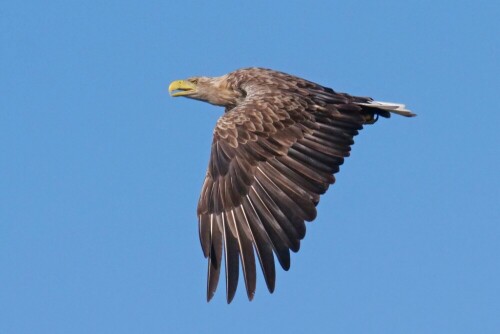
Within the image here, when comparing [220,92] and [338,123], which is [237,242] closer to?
[338,123]

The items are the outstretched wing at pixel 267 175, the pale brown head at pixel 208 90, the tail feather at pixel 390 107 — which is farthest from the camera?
the pale brown head at pixel 208 90

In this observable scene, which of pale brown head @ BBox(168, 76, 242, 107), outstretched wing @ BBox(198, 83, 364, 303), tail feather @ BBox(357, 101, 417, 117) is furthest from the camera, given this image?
pale brown head @ BBox(168, 76, 242, 107)

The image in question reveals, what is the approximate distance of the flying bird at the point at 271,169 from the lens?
1212 cm

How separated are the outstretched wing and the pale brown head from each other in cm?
176

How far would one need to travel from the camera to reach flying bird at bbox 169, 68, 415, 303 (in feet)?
39.8

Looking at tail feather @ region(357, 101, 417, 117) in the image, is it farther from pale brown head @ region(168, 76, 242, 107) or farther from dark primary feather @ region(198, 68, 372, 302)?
pale brown head @ region(168, 76, 242, 107)

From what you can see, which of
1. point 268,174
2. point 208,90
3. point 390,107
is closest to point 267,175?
point 268,174

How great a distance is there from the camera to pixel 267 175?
12836 millimetres

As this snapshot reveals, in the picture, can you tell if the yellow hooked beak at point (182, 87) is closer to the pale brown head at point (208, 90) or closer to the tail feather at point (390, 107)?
the pale brown head at point (208, 90)

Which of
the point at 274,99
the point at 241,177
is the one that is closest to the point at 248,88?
the point at 274,99

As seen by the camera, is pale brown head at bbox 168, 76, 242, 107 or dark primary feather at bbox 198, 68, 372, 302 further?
pale brown head at bbox 168, 76, 242, 107

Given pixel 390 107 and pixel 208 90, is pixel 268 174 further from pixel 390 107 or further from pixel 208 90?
pixel 208 90

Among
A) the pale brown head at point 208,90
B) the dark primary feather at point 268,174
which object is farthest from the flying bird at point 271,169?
the pale brown head at point 208,90

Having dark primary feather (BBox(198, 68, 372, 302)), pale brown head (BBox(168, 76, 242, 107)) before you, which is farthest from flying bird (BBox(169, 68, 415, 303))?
pale brown head (BBox(168, 76, 242, 107))
